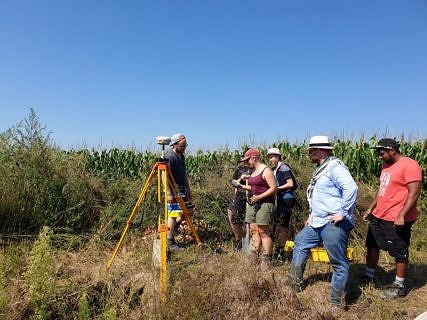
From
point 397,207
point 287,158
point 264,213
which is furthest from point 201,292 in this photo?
point 287,158

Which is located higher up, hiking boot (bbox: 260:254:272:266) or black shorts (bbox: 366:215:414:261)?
black shorts (bbox: 366:215:414:261)

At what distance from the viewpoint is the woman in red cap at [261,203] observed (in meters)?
4.87

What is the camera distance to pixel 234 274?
161 inches

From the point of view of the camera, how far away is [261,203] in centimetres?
494

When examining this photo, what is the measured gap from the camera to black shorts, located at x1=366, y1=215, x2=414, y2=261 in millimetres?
4152

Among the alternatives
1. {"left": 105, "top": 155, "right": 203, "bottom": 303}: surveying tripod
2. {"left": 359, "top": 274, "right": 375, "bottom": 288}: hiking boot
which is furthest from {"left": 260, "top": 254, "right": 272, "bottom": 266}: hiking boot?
{"left": 359, "top": 274, "right": 375, "bottom": 288}: hiking boot

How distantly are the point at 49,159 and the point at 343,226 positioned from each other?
17.0 feet

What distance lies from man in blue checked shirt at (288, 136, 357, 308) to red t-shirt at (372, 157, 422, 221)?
2.27ft

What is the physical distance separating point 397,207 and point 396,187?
0.76 ft

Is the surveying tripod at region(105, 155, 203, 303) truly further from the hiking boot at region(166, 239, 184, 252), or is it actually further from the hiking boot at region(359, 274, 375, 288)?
the hiking boot at region(359, 274, 375, 288)

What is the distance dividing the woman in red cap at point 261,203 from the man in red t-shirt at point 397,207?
132 centimetres

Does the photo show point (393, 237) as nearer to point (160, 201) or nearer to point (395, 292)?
point (395, 292)

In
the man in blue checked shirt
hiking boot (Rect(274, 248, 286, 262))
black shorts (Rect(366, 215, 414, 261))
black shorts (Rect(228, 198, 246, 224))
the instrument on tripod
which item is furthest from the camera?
black shorts (Rect(228, 198, 246, 224))

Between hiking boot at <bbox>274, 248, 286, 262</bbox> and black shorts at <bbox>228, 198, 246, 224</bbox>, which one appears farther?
black shorts at <bbox>228, 198, 246, 224</bbox>
